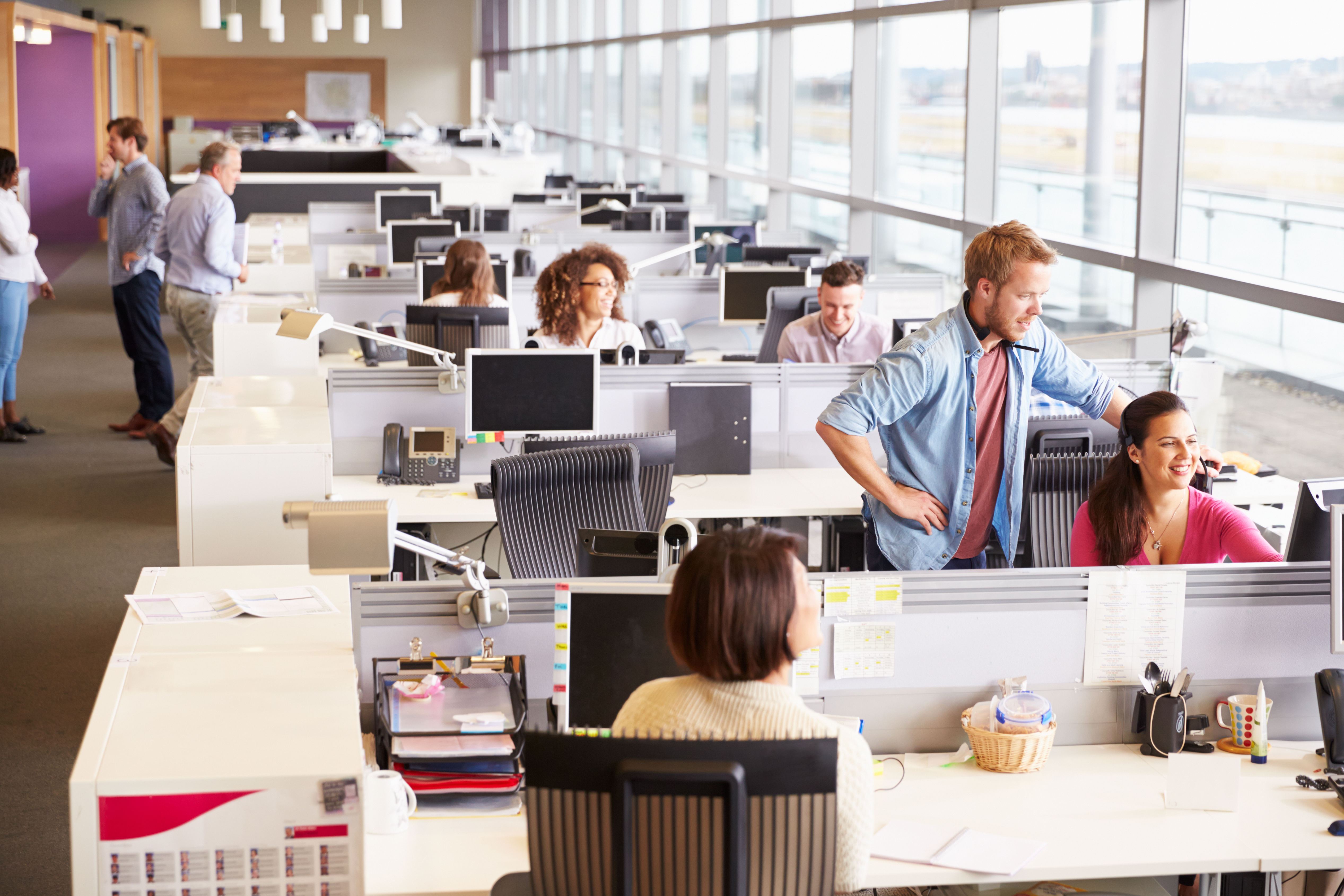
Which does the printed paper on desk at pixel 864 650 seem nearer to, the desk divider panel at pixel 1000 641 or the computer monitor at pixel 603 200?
the desk divider panel at pixel 1000 641

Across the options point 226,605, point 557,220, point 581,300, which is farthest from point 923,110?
point 226,605

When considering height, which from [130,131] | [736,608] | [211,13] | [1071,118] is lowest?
[736,608]

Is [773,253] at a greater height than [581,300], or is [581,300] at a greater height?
[773,253]

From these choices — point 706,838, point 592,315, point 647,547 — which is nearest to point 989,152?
point 592,315

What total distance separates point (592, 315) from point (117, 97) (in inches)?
619

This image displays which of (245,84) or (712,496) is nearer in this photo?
(712,496)

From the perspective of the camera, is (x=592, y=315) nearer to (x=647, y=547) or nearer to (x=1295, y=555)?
(x=647, y=547)

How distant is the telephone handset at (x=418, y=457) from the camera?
4.28m

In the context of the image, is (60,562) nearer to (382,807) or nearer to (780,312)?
(780,312)

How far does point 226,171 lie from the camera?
6516 millimetres

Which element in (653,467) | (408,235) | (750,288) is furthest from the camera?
(408,235)

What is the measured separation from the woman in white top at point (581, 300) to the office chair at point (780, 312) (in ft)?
3.29

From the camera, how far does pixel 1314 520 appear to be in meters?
2.58

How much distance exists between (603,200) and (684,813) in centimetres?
865
